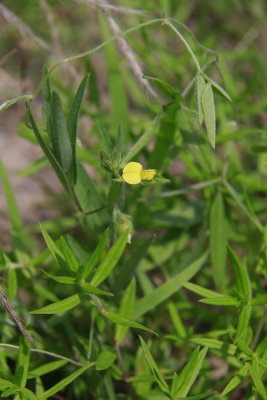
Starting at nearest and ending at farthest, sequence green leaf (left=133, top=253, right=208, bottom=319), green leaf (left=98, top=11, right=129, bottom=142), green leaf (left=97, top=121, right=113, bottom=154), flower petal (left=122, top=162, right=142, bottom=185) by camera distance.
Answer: flower petal (left=122, top=162, right=142, bottom=185) < green leaf (left=97, top=121, right=113, bottom=154) < green leaf (left=133, top=253, right=208, bottom=319) < green leaf (left=98, top=11, right=129, bottom=142)

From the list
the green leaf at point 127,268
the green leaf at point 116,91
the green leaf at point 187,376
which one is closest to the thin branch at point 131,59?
the green leaf at point 116,91

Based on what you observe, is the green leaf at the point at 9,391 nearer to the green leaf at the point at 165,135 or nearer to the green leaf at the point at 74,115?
the green leaf at the point at 74,115

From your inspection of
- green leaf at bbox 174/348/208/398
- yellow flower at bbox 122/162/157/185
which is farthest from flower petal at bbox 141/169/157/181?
green leaf at bbox 174/348/208/398

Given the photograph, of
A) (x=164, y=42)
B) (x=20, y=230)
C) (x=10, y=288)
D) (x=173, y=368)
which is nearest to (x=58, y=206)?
(x=20, y=230)

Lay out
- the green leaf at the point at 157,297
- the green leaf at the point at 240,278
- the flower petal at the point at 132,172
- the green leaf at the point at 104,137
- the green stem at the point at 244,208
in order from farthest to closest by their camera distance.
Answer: the green stem at the point at 244,208, the green leaf at the point at 157,297, the green leaf at the point at 104,137, the green leaf at the point at 240,278, the flower petal at the point at 132,172

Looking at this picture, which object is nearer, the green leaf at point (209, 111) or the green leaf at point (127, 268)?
the green leaf at point (209, 111)

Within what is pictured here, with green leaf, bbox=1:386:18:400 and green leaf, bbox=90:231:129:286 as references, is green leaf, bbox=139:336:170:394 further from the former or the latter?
green leaf, bbox=1:386:18:400

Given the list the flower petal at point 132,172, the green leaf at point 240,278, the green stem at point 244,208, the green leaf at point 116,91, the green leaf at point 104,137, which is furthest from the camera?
the green leaf at point 116,91
